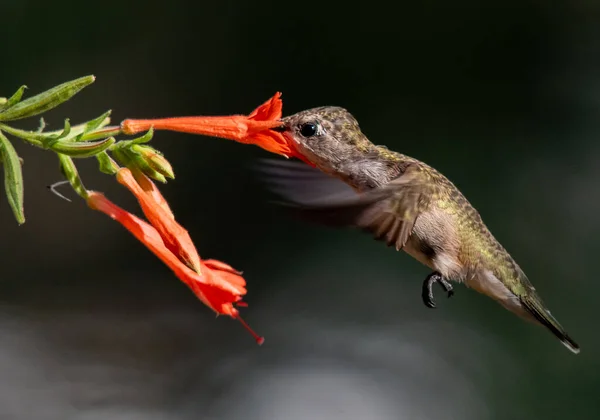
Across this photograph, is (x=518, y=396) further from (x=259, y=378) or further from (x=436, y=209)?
(x=436, y=209)

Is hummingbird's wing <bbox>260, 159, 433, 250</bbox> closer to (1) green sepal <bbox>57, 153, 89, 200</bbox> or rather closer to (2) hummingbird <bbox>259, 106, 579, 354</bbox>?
(2) hummingbird <bbox>259, 106, 579, 354</bbox>

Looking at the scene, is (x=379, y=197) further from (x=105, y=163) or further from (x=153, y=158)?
(x=105, y=163)

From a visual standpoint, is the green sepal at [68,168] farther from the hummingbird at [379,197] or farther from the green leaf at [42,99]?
the hummingbird at [379,197]

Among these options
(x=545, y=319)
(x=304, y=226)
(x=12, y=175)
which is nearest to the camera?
(x=12, y=175)

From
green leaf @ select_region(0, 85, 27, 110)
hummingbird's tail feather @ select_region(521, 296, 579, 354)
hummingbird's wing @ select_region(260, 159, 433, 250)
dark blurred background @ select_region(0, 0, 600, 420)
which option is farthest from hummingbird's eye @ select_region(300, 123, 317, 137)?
dark blurred background @ select_region(0, 0, 600, 420)

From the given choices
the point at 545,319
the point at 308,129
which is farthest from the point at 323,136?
the point at 545,319

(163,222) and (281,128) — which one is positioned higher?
(281,128)

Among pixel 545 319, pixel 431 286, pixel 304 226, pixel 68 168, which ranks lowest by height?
pixel 304 226
